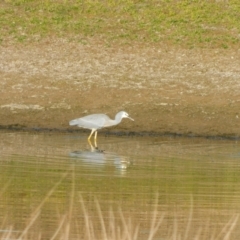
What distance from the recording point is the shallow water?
11.1 metres

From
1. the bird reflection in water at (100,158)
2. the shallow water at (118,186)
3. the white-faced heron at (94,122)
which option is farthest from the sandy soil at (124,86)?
the bird reflection in water at (100,158)

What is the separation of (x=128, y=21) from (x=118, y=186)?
18.8 m

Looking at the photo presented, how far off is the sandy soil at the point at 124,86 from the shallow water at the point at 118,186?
4.79 feet

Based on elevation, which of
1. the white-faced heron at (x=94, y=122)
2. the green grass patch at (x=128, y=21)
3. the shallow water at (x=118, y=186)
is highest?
the green grass patch at (x=128, y=21)

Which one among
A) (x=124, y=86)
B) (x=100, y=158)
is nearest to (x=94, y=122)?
(x=100, y=158)

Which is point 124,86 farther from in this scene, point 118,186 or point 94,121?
point 118,186

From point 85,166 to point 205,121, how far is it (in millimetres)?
7928

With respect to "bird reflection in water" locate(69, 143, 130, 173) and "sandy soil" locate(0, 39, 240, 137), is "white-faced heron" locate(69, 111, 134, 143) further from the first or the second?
"bird reflection in water" locate(69, 143, 130, 173)

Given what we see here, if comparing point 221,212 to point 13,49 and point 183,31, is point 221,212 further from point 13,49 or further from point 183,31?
point 183,31

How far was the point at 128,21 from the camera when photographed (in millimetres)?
33219

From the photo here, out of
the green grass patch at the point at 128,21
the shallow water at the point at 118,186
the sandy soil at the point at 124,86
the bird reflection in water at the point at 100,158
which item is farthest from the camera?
the green grass patch at the point at 128,21

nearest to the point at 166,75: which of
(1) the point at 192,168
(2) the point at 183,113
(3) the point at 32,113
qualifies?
(2) the point at 183,113

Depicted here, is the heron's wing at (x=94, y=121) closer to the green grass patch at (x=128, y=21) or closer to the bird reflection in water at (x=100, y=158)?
the bird reflection in water at (x=100, y=158)

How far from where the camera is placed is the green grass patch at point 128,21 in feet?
104
